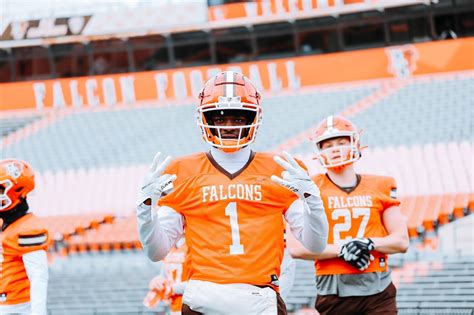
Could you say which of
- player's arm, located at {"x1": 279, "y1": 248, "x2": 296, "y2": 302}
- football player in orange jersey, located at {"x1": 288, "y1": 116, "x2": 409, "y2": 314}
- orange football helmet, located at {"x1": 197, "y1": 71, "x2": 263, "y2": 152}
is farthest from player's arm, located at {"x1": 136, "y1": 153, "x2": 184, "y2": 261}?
football player in orange jersey, located at {"x1": 288, "y1": 116, "x2": 409, "y2": 314}

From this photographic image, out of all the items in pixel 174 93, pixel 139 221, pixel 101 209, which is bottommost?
pixel 139 221

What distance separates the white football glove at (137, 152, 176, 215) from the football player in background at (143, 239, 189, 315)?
168 centimetres

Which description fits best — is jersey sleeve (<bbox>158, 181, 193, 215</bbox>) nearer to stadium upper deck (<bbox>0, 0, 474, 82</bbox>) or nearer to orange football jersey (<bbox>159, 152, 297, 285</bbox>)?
orange football jersey (<bbox>159, 152, 297, 285</bbox>)

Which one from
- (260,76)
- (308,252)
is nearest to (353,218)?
(308,252)

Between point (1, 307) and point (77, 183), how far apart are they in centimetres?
1018

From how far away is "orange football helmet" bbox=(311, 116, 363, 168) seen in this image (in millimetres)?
4051

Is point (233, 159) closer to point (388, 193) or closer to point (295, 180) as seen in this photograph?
point (295, 180)

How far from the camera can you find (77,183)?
13844 millimetres

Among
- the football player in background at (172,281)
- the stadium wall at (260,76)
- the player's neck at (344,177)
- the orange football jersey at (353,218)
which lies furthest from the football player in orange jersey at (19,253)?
the stadium wall at (260,76)

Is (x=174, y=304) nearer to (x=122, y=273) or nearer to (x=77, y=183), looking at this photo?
(x=122, y=273)

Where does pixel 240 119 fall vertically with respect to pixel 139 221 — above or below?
above

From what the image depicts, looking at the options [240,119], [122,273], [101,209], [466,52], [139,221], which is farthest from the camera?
[466,52]

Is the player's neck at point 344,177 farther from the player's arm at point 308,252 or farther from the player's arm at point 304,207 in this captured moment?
the player's arm at point 304,207

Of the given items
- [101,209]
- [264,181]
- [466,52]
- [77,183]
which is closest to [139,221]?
[264,181]
